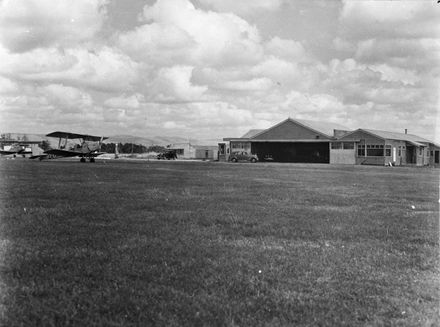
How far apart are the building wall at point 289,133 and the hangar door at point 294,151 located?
37.1 inches

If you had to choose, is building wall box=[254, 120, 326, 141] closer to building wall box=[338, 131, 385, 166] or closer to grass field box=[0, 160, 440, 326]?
building wall box=[338, 131, 385, 166]

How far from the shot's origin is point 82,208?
39.3 feet

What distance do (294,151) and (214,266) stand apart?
204 ft

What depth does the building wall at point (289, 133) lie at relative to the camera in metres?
65.9

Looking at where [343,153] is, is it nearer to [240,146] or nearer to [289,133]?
[289,133]

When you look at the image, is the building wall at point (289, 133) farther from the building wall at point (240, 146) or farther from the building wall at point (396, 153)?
the building wall at point (396, 153)

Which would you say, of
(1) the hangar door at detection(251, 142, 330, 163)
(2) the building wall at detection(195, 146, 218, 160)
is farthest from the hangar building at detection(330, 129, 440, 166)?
(2) the building wall at detection(195, 146, 218, 160)

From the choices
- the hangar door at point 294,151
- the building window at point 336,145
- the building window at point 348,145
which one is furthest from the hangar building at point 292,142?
the building window at point 348,145

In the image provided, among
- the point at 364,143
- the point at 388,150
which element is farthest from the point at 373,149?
the point at 388,150

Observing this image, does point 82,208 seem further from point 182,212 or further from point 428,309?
point 428,309

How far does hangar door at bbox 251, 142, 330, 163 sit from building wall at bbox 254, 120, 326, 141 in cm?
94

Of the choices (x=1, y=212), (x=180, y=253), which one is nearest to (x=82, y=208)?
(x=1, y=212)

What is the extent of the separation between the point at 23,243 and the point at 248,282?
154 inches

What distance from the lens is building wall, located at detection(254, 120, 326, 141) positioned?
65.9 m
